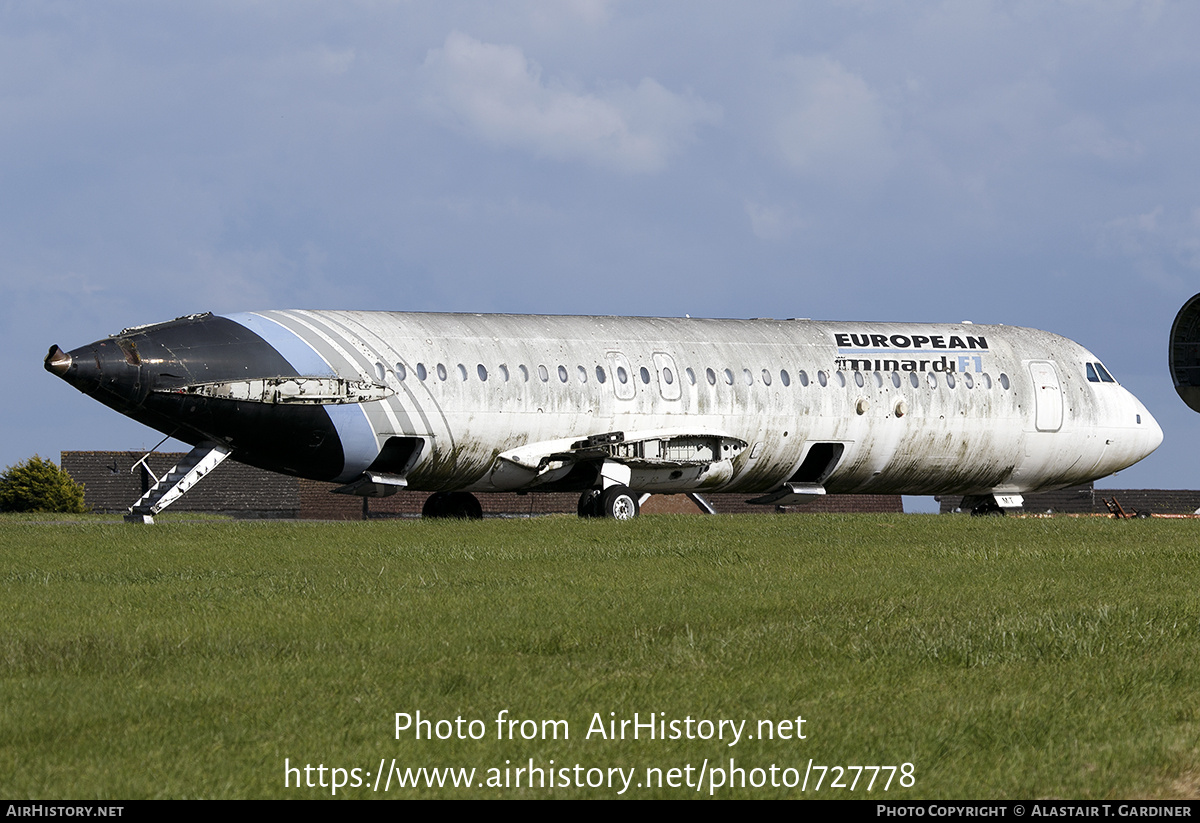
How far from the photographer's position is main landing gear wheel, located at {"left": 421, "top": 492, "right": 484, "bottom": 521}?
107ft

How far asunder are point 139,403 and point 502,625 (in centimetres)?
1501

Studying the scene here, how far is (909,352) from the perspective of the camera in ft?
110

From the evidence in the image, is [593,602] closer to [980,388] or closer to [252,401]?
[252,401]

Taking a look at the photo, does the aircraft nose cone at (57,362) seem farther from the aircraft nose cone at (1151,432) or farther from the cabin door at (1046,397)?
the aircraft nose cone at (1151,432)

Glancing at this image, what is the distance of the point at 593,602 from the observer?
1584cm

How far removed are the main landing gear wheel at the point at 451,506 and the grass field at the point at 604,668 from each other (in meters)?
10.9

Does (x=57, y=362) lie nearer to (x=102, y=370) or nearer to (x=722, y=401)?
(x=102, y=370)

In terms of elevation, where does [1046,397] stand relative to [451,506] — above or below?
above

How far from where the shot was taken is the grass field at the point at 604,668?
30.1 ft

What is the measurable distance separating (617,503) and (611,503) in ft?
0.51

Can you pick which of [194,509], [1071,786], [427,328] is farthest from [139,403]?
[194,509]

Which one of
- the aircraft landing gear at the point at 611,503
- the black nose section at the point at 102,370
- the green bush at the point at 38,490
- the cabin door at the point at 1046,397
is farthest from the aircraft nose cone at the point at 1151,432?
the green bush at the point at 38,490

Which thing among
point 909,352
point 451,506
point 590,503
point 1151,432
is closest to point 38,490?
point 451,506

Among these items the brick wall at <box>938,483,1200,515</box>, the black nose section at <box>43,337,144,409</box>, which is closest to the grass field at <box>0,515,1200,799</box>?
the black nose section at <box>43,337,144,409</box>
